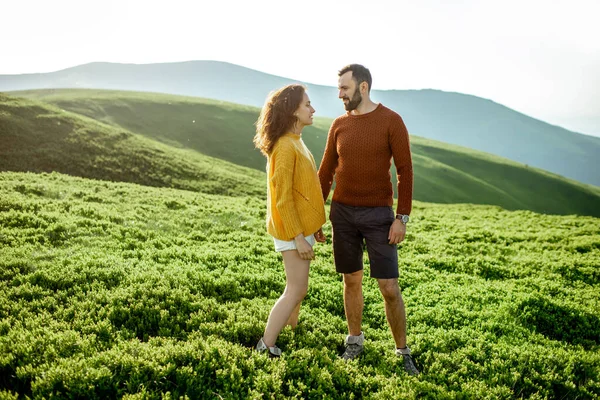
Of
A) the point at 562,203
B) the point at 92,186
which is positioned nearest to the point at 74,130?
the point at 92,186

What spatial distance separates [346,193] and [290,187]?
116 centimetres

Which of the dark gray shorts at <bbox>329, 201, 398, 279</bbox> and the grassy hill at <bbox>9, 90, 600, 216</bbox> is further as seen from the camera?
the grassy hill at <bbox>9, 90, 600, 216</bbox>

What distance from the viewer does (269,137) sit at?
5.34 metres

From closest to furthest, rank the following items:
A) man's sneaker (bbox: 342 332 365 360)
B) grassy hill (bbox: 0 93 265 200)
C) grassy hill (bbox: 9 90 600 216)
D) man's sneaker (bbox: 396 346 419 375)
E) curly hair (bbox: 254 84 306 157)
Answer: curly hair (bbox: 254 84 306 157)
man's sneaker (bbox: 396 346 419 375)
man's sneaker (bbox: 342 332 365 360)
grassy hill (bbox: 0 93 265 200)
grassy hill (bbox: 9 90 600 216)

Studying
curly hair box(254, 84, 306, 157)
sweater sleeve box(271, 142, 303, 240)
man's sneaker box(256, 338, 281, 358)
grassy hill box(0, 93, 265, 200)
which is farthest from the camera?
grassy hill box(0, 93, 265, 200)

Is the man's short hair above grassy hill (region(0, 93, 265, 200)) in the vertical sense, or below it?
above

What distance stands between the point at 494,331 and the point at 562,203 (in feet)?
303

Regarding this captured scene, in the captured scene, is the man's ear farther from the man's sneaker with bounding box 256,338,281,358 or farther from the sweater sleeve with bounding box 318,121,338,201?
the man's sneaker with bounding box 256,338,281,358

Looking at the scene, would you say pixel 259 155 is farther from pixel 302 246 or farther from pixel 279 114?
pixel 302 246

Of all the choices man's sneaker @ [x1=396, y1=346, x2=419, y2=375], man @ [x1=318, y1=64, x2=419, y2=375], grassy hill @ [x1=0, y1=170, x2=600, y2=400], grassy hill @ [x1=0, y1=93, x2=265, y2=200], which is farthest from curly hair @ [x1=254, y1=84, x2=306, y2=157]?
grassy hill @ [x1=0, y1=93, x2=265, y2=200]

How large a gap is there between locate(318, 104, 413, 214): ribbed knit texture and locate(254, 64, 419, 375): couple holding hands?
0.01 m

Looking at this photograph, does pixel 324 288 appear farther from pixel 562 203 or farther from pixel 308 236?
pixel 562 203

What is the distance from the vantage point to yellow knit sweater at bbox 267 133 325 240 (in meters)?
5.16

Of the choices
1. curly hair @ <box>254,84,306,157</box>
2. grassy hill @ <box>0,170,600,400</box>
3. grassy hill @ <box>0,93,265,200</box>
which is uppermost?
curly hair @ <box>254,84,306,157</box>
